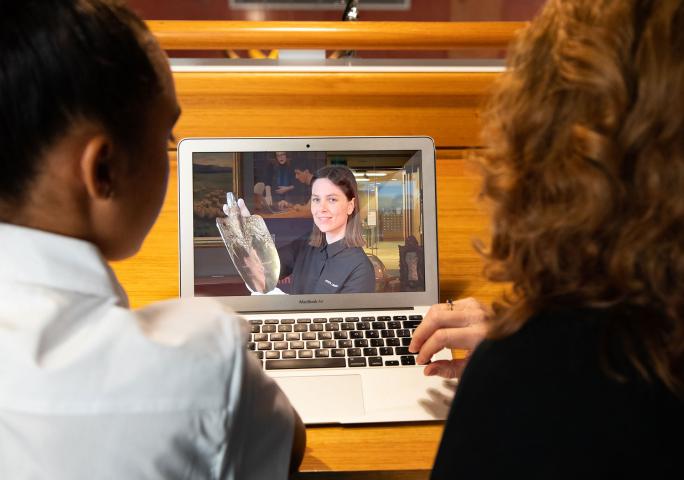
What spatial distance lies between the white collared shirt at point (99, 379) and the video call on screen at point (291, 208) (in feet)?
1.77

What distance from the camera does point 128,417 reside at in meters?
0.37

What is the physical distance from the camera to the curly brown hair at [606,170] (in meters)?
0.35

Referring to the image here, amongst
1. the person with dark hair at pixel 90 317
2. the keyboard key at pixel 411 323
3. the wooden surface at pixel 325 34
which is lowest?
the keyboard key at pixel 411 323

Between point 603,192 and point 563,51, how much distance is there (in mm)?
109

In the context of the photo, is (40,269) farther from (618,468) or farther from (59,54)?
(618,468)

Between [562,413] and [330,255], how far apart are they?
25.2 inches

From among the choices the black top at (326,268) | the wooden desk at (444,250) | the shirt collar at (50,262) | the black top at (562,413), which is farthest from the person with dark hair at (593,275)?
the black top at (326,268)

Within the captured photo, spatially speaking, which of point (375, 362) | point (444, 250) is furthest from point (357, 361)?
point (444, 250)

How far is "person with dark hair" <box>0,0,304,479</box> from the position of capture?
0.37 m

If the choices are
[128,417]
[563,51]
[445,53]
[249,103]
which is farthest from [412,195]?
[445,53]

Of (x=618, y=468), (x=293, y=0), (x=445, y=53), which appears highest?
(x=445, y=53)

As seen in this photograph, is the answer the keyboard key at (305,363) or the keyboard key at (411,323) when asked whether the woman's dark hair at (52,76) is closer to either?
the keyboard key at (305,363)

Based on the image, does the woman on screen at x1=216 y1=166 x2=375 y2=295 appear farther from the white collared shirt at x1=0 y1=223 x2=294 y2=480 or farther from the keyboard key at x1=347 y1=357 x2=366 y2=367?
the white collared shirt at x1=0 y1=223 x2=294 y2=480

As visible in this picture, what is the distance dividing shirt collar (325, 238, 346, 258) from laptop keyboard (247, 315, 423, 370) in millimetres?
120
